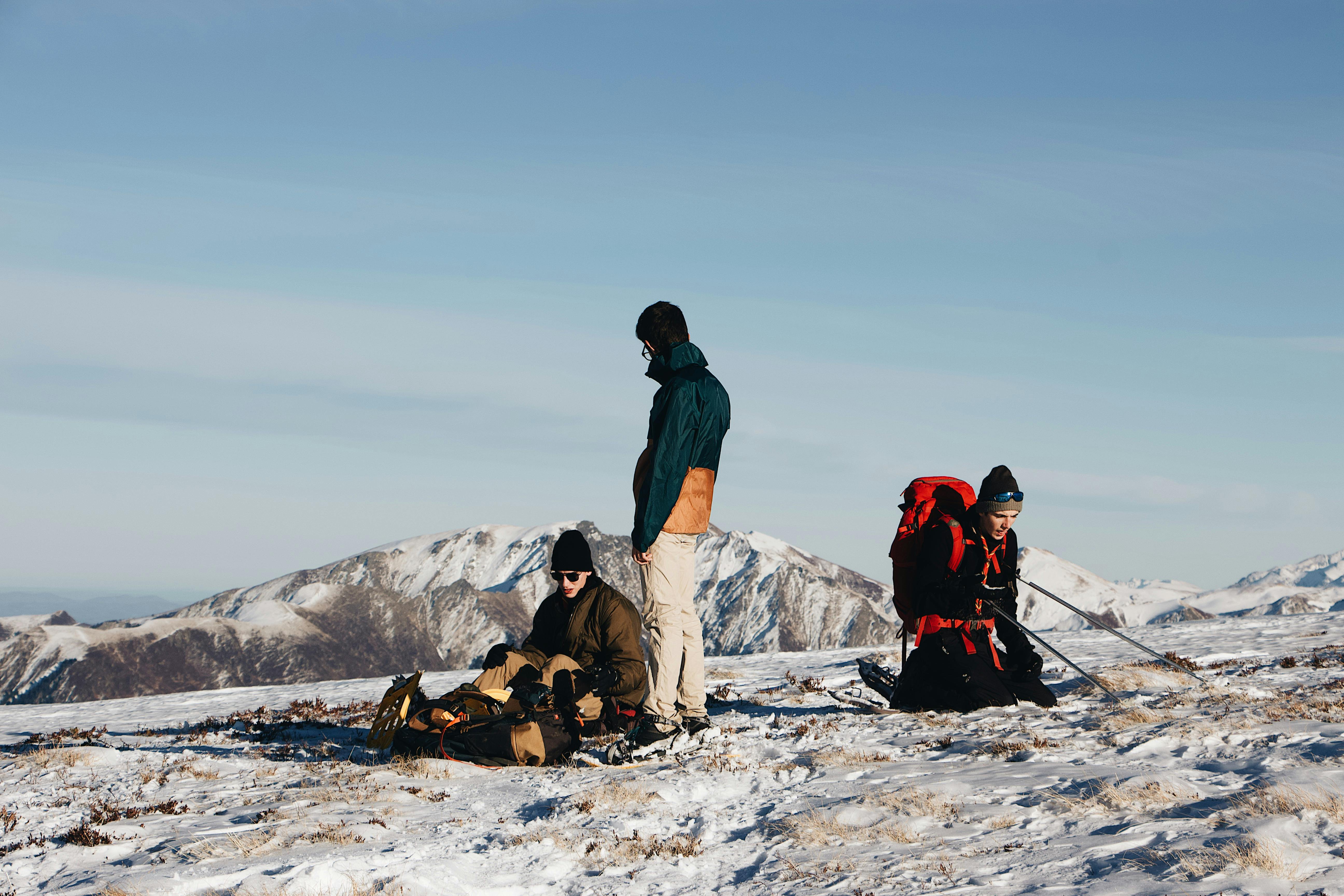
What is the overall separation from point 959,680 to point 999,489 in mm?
1881

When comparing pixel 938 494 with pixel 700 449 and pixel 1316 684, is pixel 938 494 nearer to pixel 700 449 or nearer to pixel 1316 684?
pixel 700 449

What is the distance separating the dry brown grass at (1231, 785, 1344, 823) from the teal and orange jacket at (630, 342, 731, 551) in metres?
4.37

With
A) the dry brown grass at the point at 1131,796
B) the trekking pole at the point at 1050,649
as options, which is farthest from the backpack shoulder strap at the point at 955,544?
the dry brown grass at the point at 1131,796

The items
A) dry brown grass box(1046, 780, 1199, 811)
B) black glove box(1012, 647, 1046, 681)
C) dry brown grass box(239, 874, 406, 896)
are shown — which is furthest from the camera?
black glove box(1012, 647, 1046, 681)

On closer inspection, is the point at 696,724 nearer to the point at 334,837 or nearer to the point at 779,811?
the point at 779,811

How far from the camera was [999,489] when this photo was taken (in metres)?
9.42

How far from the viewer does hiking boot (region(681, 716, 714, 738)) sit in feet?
27.8

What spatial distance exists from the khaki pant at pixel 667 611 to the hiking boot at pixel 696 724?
14 centimetres

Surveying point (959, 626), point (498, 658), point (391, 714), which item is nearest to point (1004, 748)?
point (959, 626)

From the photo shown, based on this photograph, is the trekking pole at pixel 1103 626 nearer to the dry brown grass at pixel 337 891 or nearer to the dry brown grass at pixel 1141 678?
the dry brown grass at pixel 1141 678

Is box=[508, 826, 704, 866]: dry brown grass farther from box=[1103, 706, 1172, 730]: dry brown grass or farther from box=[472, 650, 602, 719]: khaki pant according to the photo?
box=[1103, 706, 1172, 730]: dry brown grass

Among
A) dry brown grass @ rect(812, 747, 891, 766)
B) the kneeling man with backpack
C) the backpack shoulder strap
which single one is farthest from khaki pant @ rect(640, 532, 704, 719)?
the backpack shoulder strap

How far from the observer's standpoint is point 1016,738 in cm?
809

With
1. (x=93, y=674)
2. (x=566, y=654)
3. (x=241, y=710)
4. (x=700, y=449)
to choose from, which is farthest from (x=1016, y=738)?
(x=93, y=674)
